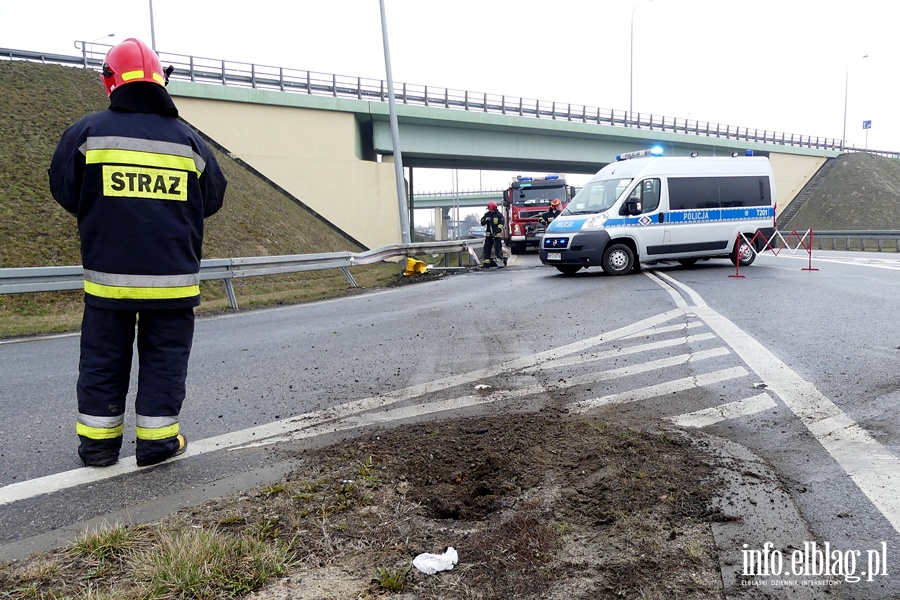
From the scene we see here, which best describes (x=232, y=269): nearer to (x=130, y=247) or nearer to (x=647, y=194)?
(x=130, y=247)

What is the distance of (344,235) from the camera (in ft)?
92.3

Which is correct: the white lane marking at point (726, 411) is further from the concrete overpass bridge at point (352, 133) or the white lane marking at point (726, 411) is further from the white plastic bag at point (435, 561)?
the concrete overpass bridge at point (352, 133)

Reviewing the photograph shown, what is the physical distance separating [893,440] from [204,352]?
618 centimetres

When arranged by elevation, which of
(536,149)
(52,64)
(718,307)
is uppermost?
(52,64)

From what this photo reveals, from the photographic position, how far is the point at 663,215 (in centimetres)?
1511

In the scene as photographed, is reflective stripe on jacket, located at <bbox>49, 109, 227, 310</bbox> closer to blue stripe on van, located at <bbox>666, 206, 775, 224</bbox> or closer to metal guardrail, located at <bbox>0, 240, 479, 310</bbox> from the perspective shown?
metal guardrail, located at <bbox>0, 240, 479, 310</bbox>

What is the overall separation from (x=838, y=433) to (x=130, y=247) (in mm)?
4168

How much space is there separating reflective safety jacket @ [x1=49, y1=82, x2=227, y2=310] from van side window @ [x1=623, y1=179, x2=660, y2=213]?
12764 millimetres

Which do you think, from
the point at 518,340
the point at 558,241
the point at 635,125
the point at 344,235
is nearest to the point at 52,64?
the point at 344,235

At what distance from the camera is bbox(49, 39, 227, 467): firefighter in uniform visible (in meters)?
3.42

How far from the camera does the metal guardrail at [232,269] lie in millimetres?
9521

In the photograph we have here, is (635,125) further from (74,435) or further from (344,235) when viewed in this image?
(74,435)

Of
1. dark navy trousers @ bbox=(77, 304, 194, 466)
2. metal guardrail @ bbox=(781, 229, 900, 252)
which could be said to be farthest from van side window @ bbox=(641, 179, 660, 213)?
metal guardrail @ bbox=(781, 229, 900, 252)

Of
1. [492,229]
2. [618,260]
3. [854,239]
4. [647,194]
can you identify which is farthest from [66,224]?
[854,239]
